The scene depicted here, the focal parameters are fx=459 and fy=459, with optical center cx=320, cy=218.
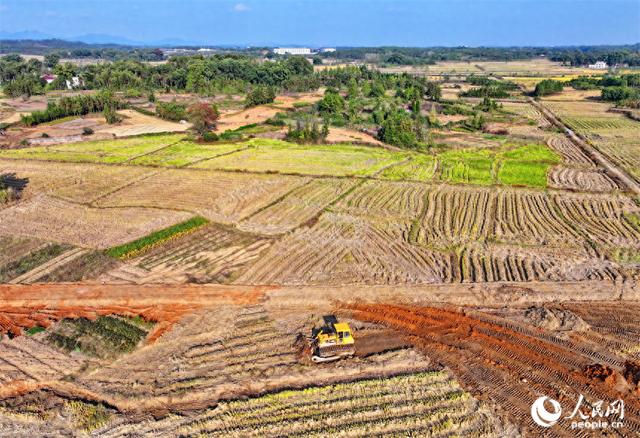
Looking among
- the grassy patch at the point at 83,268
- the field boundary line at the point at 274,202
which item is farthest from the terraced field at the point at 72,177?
the field boundary line at the point at 274,202

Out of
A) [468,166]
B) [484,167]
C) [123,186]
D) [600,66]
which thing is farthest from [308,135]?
[600,66]

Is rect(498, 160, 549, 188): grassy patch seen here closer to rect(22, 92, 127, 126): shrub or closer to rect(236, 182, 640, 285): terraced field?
rect(236, 182, 640, 285): terraced field

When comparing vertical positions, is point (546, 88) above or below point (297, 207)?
above

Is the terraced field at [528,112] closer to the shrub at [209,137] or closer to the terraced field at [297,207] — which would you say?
the terraced field at [297,207]

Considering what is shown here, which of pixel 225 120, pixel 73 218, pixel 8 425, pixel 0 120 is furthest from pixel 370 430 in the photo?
pixel 0 120

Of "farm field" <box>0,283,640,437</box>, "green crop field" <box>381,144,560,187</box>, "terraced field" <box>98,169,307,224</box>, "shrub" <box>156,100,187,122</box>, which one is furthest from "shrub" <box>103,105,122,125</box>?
"farm field" <box>0,283,640,437</box>

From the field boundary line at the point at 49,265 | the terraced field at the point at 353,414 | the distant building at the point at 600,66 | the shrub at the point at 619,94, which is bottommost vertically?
the terraced field at the point at 353,414

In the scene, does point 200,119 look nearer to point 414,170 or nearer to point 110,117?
point 110,117
